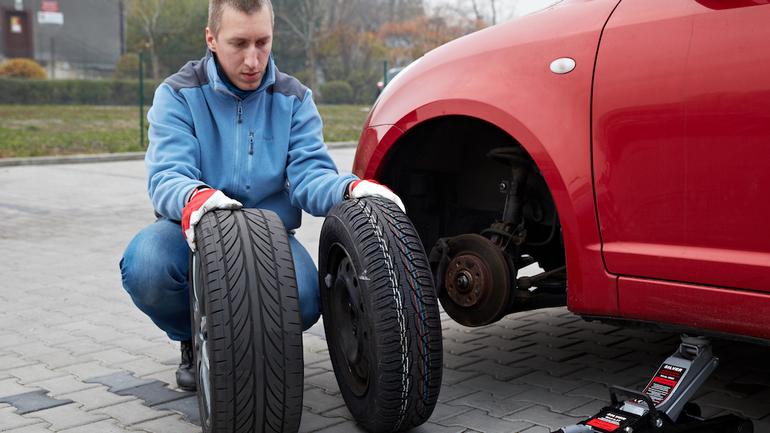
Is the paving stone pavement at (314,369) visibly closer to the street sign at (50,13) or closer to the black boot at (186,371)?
the black boot at (186,371)

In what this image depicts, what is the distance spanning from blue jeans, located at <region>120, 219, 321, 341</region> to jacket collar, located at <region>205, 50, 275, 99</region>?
0.48 meters

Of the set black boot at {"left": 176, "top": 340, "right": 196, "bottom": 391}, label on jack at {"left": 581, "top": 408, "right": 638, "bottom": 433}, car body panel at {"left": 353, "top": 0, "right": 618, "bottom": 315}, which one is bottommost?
black boot at {"left": 176, "top": 340, "right": 196, "bottom": 391}

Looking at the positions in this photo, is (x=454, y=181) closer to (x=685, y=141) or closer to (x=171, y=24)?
(x=685, y=141)

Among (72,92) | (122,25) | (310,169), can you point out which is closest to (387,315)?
(310,169)

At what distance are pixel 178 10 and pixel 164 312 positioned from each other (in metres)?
36.9

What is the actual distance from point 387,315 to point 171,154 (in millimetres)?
932

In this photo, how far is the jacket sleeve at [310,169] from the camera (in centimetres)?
311

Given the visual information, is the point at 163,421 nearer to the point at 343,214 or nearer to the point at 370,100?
the point at 343,214

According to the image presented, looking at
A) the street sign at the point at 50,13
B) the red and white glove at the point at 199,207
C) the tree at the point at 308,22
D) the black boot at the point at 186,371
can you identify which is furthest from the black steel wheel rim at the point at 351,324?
the street sign at the point at 50,13

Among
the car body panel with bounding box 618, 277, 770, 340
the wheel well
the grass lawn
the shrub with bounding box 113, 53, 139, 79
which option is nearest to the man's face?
the wheel well

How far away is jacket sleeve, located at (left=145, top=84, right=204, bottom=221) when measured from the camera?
287cm

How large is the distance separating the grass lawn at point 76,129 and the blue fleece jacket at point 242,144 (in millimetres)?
11016

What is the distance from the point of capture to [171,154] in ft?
9.77

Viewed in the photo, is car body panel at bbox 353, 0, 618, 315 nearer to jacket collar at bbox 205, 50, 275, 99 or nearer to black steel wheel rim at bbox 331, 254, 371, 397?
jacket collar at bbox 205, 50, 275, 99
